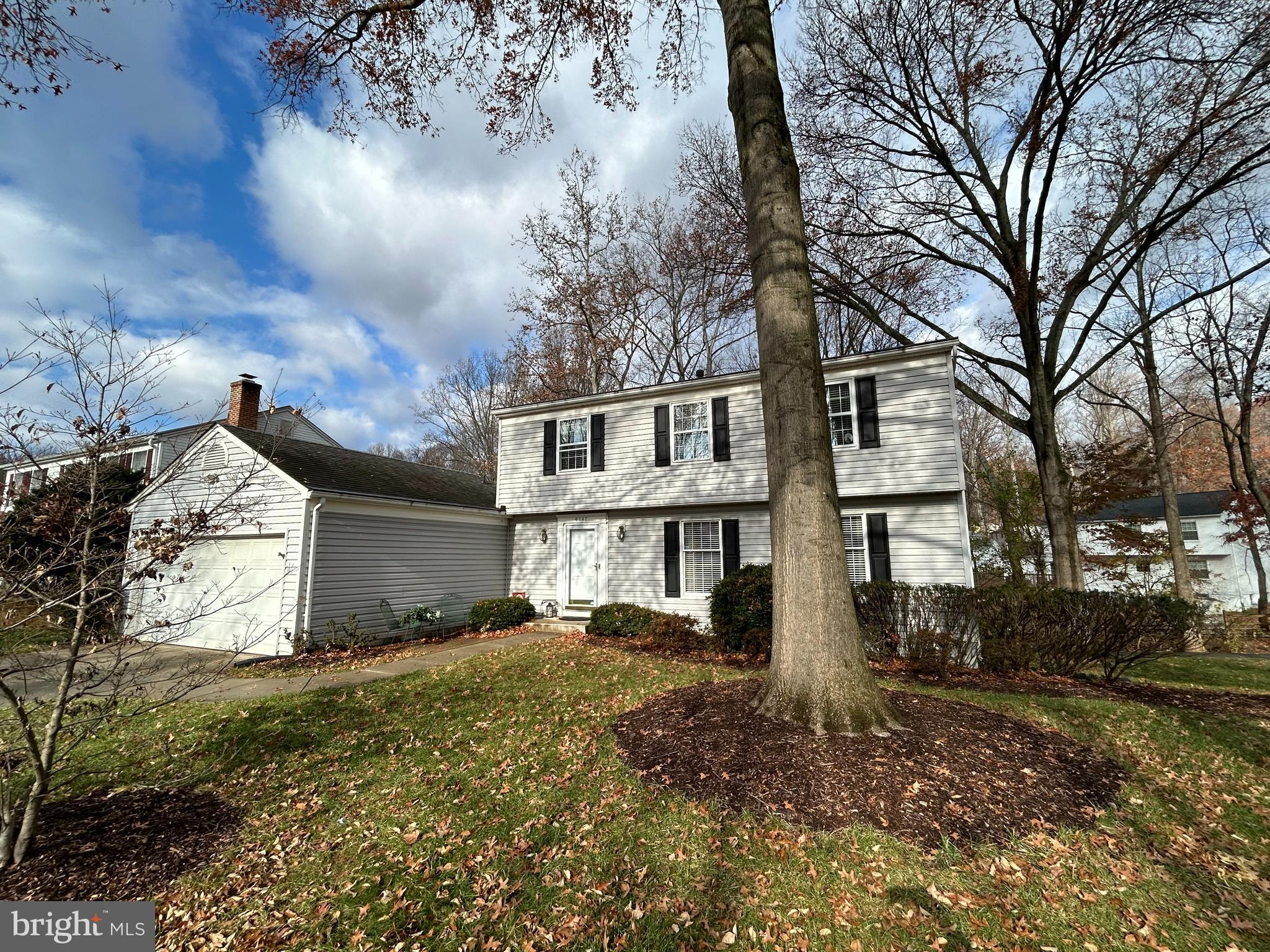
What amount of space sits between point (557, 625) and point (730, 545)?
4.79 meters

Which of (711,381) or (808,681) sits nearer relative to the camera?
(808,681)

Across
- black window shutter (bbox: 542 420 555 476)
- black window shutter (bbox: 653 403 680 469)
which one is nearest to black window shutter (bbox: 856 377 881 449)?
black window shutter (bbox: 653 403 680 469)

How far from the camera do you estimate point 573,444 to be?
46.5 ft

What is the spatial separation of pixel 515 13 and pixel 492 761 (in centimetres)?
985

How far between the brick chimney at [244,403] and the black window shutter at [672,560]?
11819mm

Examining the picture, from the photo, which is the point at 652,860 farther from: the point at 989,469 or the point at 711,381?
the point at 989,469

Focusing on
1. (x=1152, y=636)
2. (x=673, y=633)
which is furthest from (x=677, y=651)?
(x=1152, y=636)

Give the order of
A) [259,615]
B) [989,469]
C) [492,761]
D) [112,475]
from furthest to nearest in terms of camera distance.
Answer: [989,469] < [259,615] < [492,761] < [112,475]

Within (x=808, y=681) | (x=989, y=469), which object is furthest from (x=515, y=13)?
(x=989, y=469)

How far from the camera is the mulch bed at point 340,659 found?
8391 millimetres

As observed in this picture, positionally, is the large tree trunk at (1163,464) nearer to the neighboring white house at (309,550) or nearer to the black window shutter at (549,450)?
the black window shutter at (549,450)

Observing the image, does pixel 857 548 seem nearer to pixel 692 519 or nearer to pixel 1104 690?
pixel 692 519

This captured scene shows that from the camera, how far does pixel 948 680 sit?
7.61 metres

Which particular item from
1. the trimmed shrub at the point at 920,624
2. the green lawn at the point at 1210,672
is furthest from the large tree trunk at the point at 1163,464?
the trimmed shrub at the point at 920,624
